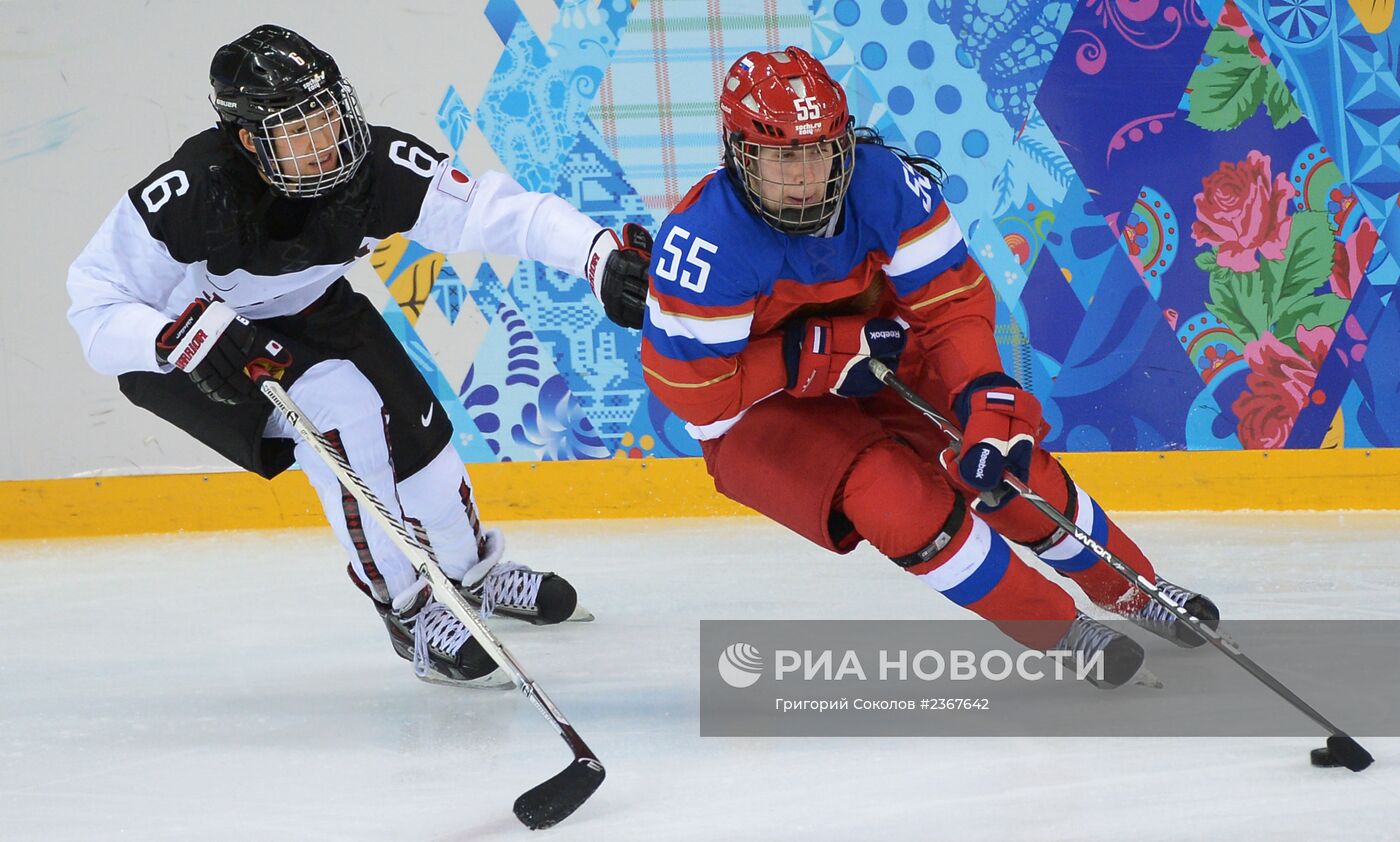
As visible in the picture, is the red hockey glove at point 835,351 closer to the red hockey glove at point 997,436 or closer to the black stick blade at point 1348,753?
the red hockey glove at point 997,436

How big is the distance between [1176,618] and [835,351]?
2.36ft

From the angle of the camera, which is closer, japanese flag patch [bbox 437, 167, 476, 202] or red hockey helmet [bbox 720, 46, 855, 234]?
red hockey helmet [bbox 720, 46, 855, 234]

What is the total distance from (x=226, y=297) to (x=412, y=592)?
64 cm

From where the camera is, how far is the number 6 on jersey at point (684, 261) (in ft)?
6.63

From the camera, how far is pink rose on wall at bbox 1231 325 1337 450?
3.77 meters

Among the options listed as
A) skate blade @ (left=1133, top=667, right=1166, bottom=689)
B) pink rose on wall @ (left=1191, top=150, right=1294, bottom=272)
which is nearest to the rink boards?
pink rose on wall @ (left=1191, top=150, right=1294, bottom=272)

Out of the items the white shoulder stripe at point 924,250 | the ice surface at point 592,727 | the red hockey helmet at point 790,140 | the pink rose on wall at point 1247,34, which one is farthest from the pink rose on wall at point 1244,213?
the red hockey helmet at point 790,140

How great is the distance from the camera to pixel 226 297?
2.48 m

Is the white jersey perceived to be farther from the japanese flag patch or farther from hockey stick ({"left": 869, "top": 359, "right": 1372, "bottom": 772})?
hockey stick ({"left": 869, "top": 359, "right": 1372, "bottom": 772})

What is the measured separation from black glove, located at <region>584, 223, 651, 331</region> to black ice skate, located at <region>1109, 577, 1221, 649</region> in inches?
39.1

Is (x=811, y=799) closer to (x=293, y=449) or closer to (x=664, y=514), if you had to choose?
(x=293, y=449)

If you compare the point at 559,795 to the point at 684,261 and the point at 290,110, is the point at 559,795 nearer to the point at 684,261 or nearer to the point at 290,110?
the point at 684,261

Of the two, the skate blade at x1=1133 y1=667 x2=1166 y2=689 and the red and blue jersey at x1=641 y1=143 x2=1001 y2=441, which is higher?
the red and blue jersey at x1=641 y1=143 x2=1001 y2=441

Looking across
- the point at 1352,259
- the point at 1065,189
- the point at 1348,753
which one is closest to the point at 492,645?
the point at 1348,753
